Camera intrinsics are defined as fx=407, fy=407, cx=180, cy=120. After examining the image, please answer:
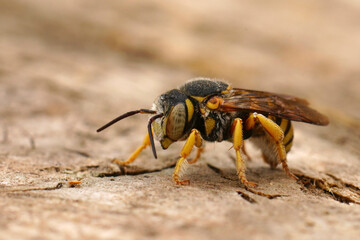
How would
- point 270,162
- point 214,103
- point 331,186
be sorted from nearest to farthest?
point 331,186, point 214,103, point 270,162

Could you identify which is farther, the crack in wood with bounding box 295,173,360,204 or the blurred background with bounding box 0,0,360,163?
the blurred background with bounding box 0,0,360,163

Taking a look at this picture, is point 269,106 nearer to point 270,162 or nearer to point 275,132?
point 275,132

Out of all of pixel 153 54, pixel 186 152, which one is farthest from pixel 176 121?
pixel 153 54

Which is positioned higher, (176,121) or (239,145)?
(176,121)

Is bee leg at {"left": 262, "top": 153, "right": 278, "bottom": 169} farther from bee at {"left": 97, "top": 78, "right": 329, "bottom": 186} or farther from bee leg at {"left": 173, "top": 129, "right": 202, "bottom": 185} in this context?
bee leg at {"left": 173, "top": 129, "right": 202, "bottom": 185}

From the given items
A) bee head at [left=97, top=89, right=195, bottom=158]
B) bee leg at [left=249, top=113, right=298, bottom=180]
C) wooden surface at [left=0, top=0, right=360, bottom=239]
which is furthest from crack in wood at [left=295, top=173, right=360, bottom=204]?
bee head at [left=97, top=89, right=195, bottom=158]

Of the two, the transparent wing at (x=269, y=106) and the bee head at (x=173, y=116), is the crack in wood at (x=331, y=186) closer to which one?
the transparent wing at (x=269, y=106)

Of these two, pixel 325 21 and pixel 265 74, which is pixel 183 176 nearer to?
pixel 265 74
